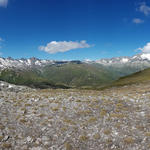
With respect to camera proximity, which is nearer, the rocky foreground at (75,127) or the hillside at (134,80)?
the rocky foreground at (75,127)

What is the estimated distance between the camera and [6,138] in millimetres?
12125

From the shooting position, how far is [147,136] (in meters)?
11.8

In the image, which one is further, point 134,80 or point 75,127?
point 134,80

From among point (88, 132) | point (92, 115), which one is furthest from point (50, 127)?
point (92, 115)

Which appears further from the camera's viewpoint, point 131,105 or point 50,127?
point 131,105

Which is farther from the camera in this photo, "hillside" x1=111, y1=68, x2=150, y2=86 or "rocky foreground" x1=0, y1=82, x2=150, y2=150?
"hillside" x1=111, y1=68, x2=150, y2=86

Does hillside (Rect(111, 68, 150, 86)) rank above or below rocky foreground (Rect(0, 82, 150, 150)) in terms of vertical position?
above

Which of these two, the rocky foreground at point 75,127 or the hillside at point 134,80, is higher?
the hillside at point 134,80

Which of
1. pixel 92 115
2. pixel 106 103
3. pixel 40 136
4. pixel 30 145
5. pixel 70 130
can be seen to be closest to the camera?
pixel 30 145

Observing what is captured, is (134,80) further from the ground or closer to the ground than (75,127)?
further from the ground

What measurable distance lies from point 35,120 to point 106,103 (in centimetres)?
1034

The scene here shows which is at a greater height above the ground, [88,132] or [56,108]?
[56,108]

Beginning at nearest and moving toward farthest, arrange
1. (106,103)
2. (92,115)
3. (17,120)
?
(17,120) < (92,115) < (106,103)

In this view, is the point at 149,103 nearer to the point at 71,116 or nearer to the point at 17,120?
the point at 71,116
